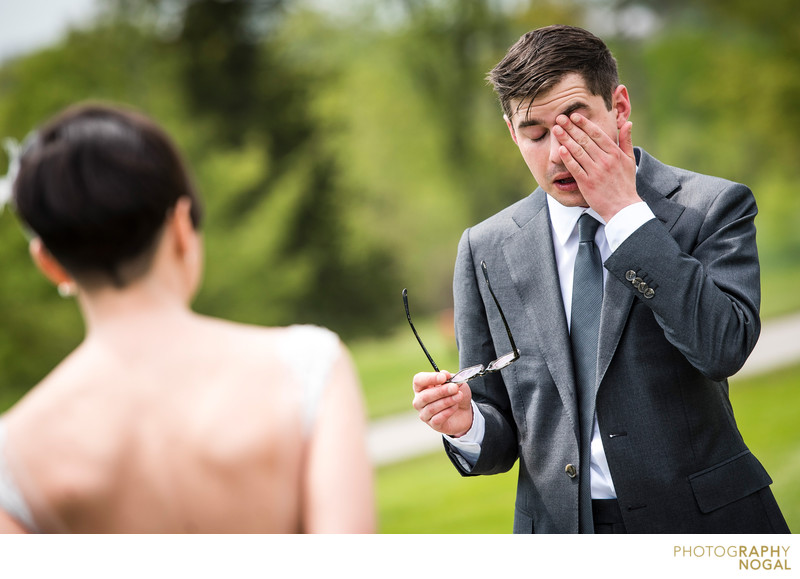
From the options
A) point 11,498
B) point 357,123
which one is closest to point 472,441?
point 11,498

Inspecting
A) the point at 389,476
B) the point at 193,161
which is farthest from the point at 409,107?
the point at 389,476

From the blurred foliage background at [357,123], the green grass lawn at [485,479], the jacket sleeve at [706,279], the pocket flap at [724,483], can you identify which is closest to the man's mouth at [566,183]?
the jacket sleeve at [706,279]

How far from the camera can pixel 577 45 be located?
1.80 metres

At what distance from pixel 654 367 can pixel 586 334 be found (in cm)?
16

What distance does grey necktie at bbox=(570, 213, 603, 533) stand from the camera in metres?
1.81

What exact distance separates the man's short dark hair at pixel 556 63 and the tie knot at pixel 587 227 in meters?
0.25

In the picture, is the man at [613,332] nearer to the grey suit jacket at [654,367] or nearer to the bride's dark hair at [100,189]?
the grey suit jacket at [654,367]

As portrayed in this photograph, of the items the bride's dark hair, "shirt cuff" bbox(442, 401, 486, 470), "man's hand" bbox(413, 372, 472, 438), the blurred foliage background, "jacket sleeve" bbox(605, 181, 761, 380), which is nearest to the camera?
the bride's dark hair

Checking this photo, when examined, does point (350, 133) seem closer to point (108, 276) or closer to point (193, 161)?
point (193, 161)

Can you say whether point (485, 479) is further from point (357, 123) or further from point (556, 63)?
point (556, 63)

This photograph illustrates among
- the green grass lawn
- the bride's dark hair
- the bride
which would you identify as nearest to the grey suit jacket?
the bride

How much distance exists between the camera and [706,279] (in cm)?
162

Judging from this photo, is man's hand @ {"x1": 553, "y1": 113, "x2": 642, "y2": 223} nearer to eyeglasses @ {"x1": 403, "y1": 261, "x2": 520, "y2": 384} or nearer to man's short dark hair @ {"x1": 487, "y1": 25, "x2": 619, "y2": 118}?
man's short dark hair @ {"x1": 487, "y1": 25, "x2": 619, "y2": 118}

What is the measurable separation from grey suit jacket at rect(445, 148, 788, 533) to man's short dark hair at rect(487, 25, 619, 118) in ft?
0.71
